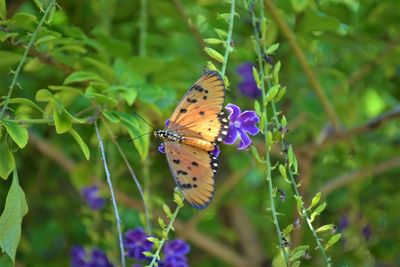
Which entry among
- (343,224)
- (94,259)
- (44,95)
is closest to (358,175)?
(343,224)

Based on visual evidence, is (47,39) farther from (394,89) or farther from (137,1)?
(394,89)

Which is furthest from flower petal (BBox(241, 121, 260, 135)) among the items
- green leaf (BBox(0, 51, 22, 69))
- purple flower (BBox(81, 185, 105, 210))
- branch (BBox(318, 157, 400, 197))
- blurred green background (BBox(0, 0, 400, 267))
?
branch (BBox(318, 157, 400, 197))

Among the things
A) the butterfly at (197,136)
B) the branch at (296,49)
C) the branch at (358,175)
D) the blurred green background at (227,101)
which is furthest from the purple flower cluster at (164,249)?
the branch at (358,175)

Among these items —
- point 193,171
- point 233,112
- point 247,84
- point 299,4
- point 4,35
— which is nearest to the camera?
point 193,171

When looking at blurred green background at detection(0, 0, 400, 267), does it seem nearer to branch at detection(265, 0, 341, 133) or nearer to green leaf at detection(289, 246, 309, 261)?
branch at detection(265, 0, 341, 133)

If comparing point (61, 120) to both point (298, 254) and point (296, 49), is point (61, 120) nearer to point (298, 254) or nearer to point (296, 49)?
point (298, 254)

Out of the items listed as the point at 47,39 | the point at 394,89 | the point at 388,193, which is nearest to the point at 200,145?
the point at 47,39
